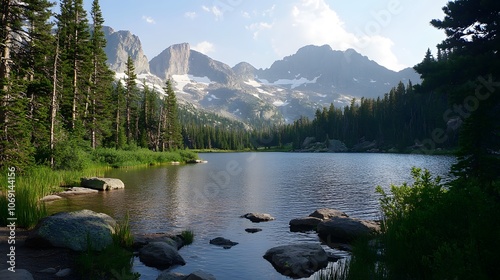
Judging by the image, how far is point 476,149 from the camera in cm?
1200

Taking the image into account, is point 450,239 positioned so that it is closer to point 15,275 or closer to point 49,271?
point 15,275

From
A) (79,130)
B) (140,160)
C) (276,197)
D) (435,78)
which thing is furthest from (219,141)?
(435,78)

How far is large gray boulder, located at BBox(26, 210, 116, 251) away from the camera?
11.6 metres

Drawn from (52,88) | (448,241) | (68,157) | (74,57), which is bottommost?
(448,241)

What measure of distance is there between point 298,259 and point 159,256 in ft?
16.3

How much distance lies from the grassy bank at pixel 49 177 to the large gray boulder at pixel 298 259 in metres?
10.3

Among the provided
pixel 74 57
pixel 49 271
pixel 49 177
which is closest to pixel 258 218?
pixel 49 271

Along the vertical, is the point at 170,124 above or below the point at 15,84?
above

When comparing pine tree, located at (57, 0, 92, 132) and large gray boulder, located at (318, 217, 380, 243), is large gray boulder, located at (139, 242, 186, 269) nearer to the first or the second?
large gray boulder, located at (318, 217, 380, 243)

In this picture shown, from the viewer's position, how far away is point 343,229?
15.5 metres

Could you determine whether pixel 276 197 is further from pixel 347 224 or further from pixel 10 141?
pixel 10 141

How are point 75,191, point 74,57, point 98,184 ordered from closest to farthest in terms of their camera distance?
point 75,191, point 98,184, point 74,57

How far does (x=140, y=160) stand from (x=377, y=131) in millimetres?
118917

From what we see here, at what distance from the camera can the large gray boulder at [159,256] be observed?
1186cm
